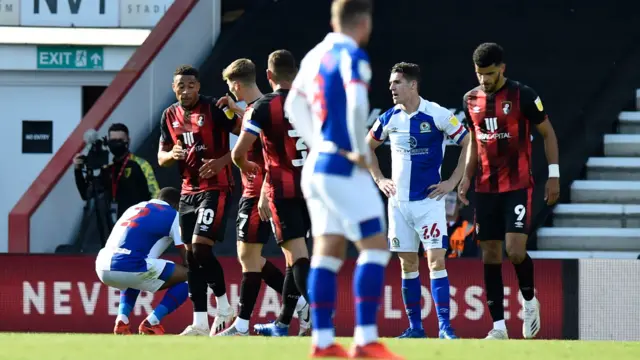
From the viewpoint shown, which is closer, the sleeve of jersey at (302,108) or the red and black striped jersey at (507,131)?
the sleeve of jersey at (302,108)

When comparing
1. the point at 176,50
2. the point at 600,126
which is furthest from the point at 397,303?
the point at 176,50

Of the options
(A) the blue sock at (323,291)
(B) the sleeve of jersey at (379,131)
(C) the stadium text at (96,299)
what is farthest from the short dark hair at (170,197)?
(A) the blue sock at (323,291)

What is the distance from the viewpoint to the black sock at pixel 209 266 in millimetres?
11602

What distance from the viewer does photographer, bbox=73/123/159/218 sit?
1519cm

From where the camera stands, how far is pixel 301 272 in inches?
434

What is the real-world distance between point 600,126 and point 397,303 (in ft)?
15.8

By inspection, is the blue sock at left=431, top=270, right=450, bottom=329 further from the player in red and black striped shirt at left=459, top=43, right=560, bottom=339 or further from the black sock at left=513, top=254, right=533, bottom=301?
the black sock at left=513, top=254, right=533, bottom=301

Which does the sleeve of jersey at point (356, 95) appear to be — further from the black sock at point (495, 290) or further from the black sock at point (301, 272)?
the black sock at point (495, 290)

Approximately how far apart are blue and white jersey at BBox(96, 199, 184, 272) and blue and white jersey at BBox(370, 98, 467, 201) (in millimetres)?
2026

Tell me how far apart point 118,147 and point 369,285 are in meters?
8.24

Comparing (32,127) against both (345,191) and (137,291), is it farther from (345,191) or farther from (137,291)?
(345,191)

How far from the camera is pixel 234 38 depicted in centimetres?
1975

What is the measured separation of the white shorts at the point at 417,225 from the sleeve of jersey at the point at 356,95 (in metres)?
3.83

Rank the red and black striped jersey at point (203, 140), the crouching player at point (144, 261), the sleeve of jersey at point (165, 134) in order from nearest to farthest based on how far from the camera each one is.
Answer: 1. the red and black striped jersey at point (203, 140)
2. the sleeve of jersey at point (165, 134)
3. the crouching player at point (144, 261)
